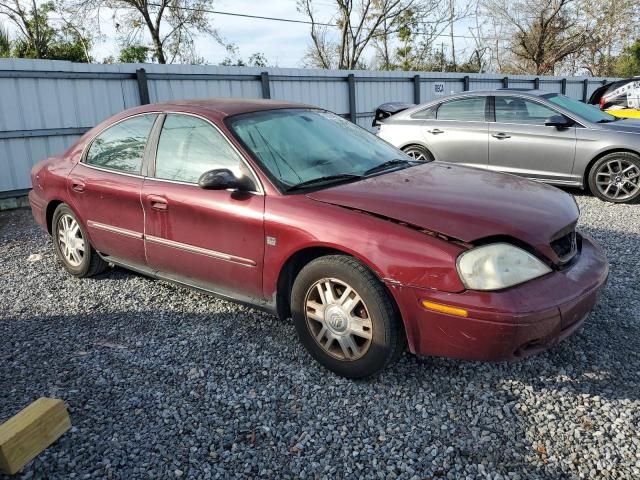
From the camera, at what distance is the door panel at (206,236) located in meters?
3.15

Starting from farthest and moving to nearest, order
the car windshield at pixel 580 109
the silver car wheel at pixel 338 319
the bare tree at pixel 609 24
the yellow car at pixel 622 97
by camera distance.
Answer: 1. the bare tree at pixel 609 24
2. the yellow car at pixel 622 97
3. the car windshield at pixel 580 109
4. the silver car wheel at pixel 338 319

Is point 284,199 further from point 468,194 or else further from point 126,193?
point 126,193

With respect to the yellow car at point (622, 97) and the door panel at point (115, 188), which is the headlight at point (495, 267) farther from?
the yellow car at point (622, 97)

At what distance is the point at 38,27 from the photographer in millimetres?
27562

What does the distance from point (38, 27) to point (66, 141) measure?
77.9 ft

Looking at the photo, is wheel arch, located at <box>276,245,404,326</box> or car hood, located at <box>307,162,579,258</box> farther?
wheel arch, located at <box>276,245,404,326</box>

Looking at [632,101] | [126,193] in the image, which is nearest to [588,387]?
[126,193]

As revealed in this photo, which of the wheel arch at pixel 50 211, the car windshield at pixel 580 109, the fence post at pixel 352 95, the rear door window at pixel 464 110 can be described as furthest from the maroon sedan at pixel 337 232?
the fence post at pixel 352 95

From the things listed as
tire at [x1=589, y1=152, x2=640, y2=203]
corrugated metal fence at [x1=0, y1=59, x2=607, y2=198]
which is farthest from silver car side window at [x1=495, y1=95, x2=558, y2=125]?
corrugated metal fence at [x1=0, y1=59, x2=607, y2=198]

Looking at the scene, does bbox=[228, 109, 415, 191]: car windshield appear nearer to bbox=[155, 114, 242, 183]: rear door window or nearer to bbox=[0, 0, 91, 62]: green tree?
bbox=[155, 114, 242, 183]: rear door window

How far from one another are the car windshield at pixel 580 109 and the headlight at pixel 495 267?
5.43 m

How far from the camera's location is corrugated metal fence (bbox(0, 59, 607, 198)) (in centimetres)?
793

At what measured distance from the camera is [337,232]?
276cm

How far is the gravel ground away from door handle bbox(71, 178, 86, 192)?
1003 millimetres
